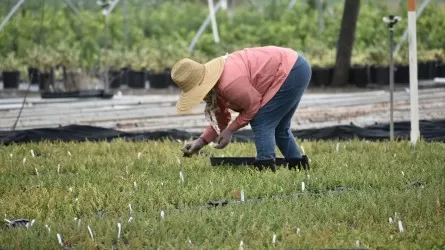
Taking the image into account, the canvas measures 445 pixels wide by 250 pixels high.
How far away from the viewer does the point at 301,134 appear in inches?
386

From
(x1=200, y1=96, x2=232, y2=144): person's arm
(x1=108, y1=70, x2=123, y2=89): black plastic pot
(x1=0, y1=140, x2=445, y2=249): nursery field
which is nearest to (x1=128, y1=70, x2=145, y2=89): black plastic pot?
(x1=108, y1=70, x2=123, y2=89): black plastic pot

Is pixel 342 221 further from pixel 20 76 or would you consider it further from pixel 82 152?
pixel 20 76

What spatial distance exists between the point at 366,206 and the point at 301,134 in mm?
4336

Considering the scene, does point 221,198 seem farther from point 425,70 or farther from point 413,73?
point 425,70

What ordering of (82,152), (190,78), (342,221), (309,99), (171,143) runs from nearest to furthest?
1. (342,221)
2. (190,78)
3. (82,152)
4. (171,143)
5. (309,99)

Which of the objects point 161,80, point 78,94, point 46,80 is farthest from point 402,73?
point 46,80

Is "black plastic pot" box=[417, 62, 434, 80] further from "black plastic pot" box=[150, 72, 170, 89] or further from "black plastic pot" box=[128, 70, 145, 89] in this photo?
"black plastic pot" box=[128, 70, 145, 89]

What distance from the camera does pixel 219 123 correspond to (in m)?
7.15

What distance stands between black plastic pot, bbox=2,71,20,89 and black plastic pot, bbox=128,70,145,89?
2298 millimetres

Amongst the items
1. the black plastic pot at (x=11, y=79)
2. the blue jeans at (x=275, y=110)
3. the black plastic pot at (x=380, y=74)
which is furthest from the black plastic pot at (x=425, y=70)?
the blue jeans at (x=275, y=110)

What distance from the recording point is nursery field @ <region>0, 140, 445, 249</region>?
4773mm

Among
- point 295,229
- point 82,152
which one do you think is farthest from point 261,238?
point 82,152

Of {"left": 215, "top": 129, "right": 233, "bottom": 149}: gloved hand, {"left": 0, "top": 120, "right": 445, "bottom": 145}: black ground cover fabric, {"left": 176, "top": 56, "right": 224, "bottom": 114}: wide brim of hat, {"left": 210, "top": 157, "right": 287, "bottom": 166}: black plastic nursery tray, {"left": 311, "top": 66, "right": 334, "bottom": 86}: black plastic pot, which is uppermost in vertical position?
{"left": 176, "top": 56, "right": 224, "bottom": 114}: wide brim of hat

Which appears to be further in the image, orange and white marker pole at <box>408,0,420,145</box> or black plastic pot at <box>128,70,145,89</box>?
black plastic pot at <box>128,70,145,89</box>
